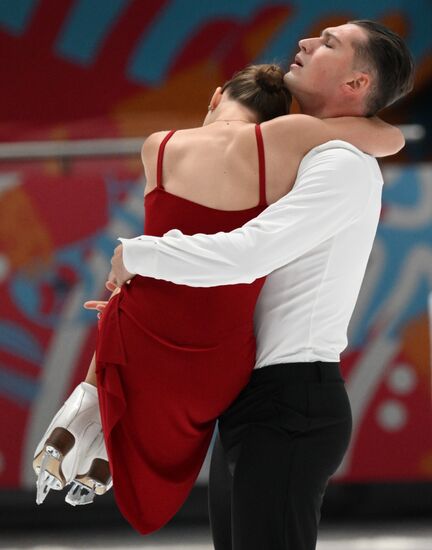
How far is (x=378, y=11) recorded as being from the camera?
5.82 m

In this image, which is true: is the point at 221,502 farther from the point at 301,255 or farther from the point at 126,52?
the point at 126,52

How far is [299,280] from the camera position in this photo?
1.85m

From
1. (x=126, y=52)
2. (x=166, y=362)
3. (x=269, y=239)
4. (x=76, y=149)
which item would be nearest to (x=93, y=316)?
(x=76, y=149)

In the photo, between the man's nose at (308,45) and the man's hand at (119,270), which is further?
the man's nose at (308,45)

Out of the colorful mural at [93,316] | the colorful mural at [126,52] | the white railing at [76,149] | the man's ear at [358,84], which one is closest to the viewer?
the man's ear at [358,84]

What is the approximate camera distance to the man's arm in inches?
66.7

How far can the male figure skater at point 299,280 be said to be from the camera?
1715 millimetres

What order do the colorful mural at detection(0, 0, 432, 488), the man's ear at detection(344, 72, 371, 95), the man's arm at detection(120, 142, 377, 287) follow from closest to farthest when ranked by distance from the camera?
the man's arm at detection(120, 142, 377, 287) < the man's ear at detection(344, 72, 371, 95) < the colorful mural at detection(0, 0, 432, 488)

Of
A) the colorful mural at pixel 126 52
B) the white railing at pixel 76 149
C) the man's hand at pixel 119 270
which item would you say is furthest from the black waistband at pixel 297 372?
the colorful mural at pixel 126 52

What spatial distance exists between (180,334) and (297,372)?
22 cm

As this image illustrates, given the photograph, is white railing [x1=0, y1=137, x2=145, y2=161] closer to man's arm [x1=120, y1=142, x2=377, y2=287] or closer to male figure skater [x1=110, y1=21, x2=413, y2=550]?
male figure skater [x1=110, y1=21, x2=413, y2=550]

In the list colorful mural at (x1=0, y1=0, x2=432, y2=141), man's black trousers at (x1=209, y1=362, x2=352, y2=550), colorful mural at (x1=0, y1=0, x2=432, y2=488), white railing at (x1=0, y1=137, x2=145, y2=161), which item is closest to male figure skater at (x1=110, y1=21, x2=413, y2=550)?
man's black trousers at (x1=209, y1=362, x2=352, y2=550)

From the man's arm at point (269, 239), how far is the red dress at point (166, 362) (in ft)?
0.27

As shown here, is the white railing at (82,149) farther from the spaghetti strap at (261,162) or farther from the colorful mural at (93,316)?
the spaghetti strap at (261,162)
